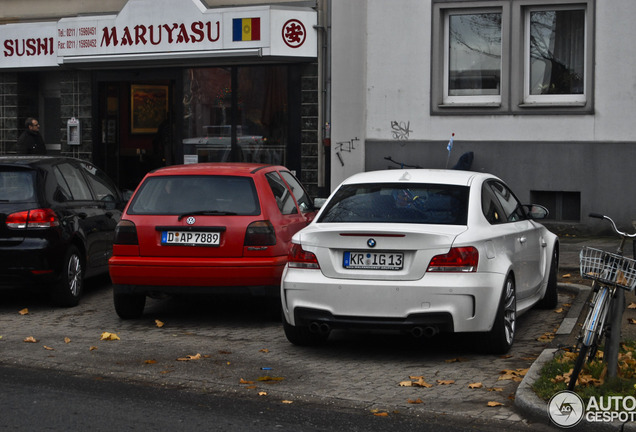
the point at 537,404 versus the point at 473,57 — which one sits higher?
the point at 473,57

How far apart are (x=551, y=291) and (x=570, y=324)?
127 centimetres

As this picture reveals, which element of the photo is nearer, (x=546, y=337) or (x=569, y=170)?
(x=546, y=337)

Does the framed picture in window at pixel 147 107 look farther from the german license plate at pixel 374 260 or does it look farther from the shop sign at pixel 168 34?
the german license plate at pixel 374 260

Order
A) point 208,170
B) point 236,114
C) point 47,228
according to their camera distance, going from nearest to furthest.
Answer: point 208,170 < point 47,228 < point 236,114

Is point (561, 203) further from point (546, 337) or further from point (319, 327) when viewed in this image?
point (319, 327)

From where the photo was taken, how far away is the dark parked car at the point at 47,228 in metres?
10.5

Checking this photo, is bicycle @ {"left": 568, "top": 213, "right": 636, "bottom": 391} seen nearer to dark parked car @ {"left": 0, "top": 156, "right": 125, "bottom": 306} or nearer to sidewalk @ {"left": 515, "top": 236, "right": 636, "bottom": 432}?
sidewalk @ {"left": 515, "top": 236, "right": 636, "bottom": 432}

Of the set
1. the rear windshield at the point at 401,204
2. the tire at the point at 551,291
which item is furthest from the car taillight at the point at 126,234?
the tire at the point at 551,291

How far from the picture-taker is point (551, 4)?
16.9 meters

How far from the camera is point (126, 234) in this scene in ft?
31.9

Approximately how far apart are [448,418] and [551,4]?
39.2 feet

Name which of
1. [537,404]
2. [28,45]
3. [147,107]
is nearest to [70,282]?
[537,404]

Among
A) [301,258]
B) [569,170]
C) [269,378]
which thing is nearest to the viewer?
[269,378]

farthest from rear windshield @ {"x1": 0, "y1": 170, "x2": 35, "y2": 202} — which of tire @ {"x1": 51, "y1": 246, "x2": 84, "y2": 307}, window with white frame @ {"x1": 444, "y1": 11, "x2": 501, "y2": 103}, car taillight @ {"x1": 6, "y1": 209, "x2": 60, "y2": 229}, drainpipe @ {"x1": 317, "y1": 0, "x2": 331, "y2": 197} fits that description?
window with white frame @ {"x1": 444, "y1": 11, "x2": 501, "y2": 103}
